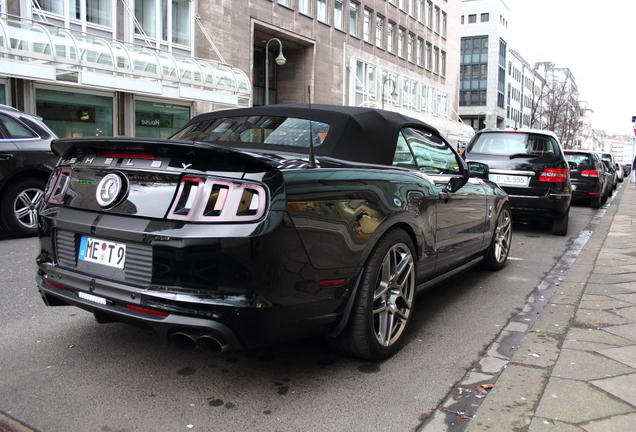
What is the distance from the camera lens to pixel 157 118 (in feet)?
69.8

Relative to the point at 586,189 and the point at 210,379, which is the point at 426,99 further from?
the point at 210,379

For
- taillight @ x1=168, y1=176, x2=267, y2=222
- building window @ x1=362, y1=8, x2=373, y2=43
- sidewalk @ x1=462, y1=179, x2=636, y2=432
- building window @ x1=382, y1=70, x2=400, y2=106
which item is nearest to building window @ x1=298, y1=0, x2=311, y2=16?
building window @ x1=362, y1=8, x2=373, y2=43

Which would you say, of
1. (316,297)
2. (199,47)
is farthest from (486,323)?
(199,47)

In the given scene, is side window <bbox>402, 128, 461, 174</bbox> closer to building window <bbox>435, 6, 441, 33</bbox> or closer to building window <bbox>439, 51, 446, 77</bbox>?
building window <bbox>435, 6, 441, 33</bbox>

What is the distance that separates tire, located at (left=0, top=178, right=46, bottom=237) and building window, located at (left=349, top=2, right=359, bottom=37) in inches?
1217

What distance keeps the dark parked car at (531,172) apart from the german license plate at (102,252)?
7.31m

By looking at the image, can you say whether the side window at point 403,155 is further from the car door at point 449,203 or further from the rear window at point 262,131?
the rear window at point 262,131

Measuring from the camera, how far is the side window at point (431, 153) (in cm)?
412

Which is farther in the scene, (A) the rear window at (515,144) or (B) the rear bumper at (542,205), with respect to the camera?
(A) the rear window at (515,144)

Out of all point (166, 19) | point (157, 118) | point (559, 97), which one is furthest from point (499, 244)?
point (559, 97)

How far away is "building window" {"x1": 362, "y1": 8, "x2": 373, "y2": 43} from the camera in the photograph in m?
37.4

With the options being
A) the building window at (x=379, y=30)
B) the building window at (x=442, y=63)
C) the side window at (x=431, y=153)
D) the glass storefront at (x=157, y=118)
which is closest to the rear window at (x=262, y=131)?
the side window at (x=431, y=153)

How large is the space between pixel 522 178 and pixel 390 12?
35216 millimetres

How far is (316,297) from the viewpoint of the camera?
281 cm
